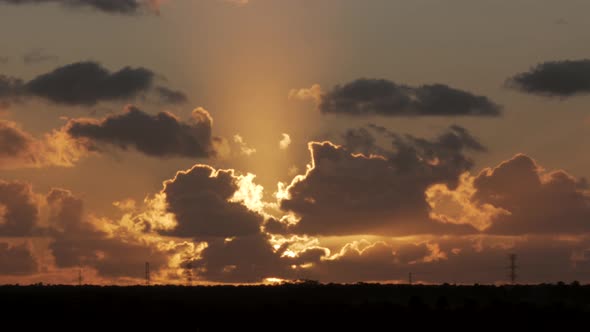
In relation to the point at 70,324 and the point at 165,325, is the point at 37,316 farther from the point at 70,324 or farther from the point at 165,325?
the point at 165,325

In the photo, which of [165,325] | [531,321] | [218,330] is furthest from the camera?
[531,321]

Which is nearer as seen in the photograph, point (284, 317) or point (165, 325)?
point (165, 325)

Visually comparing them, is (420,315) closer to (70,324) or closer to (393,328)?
(393,328)

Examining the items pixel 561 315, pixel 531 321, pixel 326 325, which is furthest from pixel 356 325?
pixel 561 315

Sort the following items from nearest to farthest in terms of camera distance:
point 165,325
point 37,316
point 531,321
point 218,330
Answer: point 218,330
point 165,325
point 531,321
point 37,316

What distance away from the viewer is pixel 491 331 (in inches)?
6289

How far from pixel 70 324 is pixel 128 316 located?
59.9ft

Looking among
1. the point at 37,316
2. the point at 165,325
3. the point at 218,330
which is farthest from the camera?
the point at 37,316

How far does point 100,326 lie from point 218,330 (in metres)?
20.2

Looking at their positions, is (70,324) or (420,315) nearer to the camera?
(70,324)

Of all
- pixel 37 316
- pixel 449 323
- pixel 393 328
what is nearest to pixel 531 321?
pixel 449 323

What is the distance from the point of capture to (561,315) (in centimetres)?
19762

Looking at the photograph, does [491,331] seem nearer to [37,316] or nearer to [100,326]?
[100,326]

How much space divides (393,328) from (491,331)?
13.2 m
